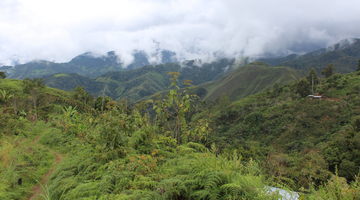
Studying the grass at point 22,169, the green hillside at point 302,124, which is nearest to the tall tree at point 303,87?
the green hillside at point 302,124

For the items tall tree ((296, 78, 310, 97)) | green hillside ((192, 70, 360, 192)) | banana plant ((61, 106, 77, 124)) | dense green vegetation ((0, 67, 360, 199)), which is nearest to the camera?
dense green vegetation ((0, 67, 360, 199))

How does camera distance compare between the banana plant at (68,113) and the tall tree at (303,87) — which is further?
the tall tree at (303,87)

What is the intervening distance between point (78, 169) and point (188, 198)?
12.1ft

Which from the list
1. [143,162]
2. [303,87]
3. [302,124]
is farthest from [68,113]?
[303,87]

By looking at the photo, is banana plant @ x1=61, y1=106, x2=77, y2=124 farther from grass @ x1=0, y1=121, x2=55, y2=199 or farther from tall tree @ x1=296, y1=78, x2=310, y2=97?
tall tree @ x1=296, y1=78, x2=310, y2=97

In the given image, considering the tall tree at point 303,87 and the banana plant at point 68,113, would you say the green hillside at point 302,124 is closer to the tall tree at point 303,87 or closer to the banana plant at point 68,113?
the tall tree at point 303,87

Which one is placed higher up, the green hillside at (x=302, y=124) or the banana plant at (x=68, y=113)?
the banana plant at (x=68, y=113)

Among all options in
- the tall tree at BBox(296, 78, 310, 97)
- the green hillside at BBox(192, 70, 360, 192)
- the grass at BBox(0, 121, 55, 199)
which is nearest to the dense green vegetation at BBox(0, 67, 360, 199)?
the grass at BBox(0, 121, 55, 199)

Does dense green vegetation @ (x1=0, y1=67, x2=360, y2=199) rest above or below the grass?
above

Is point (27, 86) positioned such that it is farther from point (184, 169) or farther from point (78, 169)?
point (184, 169)

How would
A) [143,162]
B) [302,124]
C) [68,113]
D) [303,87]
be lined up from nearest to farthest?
[143,162] → [68,113] → [302,124] → [303,87]

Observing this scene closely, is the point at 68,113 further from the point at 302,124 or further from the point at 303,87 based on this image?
the point at 303,87

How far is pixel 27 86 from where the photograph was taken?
21.5m

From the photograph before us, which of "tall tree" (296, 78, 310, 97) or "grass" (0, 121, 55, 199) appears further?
"tall tree" (296, 78, 310, 97)
